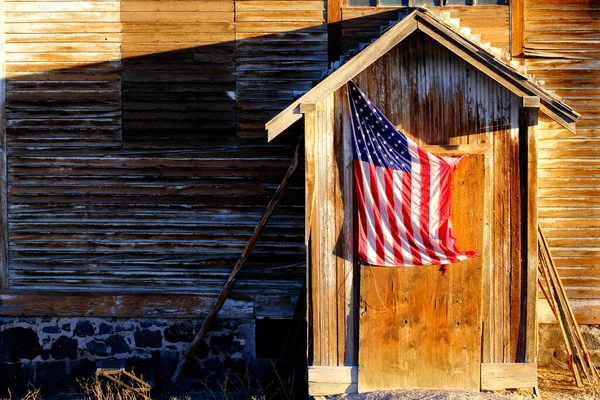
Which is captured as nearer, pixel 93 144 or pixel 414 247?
pixel 414 247

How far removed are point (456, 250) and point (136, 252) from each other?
14.7 ft

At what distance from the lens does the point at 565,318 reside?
9234 millimetres

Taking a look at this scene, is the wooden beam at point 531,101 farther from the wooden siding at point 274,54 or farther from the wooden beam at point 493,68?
the wooden siding at point 274,54

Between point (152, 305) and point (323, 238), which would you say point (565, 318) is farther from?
point (152, 305)

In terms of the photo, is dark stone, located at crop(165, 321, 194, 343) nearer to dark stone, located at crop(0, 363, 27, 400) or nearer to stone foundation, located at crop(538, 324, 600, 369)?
dark stone, located at crop(0, 363, 27, 400)

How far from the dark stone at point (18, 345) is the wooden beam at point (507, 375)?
6044 mm

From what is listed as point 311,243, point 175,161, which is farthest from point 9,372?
point 311,243

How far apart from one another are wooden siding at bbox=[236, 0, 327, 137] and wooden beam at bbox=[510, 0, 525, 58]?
98.8 inches

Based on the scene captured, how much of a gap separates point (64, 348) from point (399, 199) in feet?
17.2

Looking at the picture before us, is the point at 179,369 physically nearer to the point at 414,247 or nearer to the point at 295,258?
the point at 295,258

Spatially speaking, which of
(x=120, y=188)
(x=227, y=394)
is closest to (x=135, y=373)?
(x=227, y=394)

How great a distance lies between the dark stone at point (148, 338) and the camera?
9977mm

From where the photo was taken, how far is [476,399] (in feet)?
26.1

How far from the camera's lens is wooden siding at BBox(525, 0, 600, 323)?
967cm
